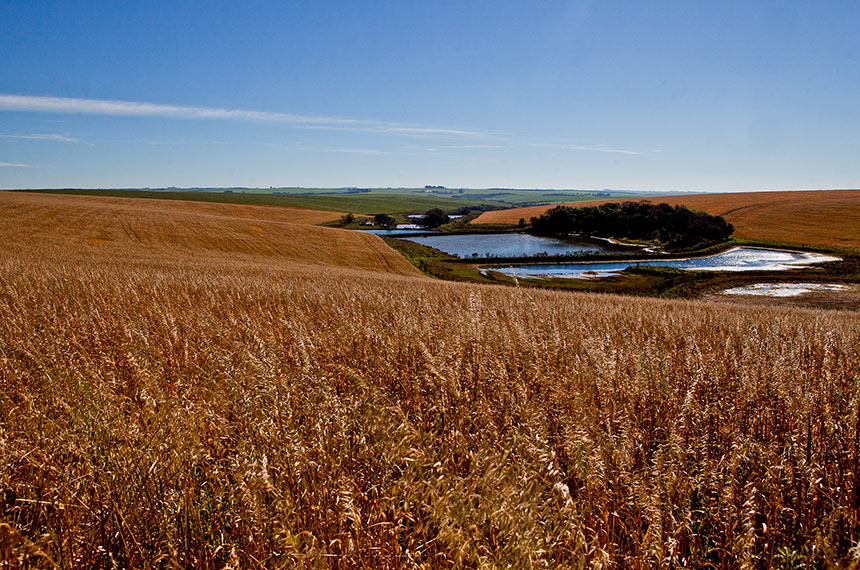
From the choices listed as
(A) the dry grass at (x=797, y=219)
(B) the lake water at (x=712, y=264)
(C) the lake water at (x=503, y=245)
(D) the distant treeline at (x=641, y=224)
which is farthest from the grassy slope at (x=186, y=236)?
(A) the dry grass at (x=797, y=219)

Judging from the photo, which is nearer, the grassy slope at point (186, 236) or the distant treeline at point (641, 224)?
the grassy slope at point (186, 236)

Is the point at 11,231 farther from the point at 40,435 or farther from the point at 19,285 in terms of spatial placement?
the point at 40,435

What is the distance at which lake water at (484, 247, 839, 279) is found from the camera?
52.1 m

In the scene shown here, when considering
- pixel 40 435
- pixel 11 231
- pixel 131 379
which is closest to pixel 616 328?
pixel 131 379

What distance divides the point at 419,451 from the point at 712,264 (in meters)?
66.0

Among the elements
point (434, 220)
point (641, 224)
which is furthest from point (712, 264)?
point (434, 220)

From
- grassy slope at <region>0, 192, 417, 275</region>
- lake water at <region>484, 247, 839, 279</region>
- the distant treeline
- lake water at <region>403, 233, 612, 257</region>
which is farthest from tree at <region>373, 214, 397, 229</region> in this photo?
lake water at <region>484, 247, 839, 279</region>

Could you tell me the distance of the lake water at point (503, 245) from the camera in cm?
7499

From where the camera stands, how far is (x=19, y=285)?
8500mm

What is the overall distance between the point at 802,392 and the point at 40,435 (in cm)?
521

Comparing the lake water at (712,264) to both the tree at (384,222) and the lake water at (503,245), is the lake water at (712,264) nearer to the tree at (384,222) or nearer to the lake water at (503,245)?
the lake water at (503,245)

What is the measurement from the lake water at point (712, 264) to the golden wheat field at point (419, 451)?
152 ft

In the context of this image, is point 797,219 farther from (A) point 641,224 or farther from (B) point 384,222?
(B) point 384,222

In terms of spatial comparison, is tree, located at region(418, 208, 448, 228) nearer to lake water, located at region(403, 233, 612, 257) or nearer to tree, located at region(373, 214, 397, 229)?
tree, located at region(373, 214, 397, 229)
